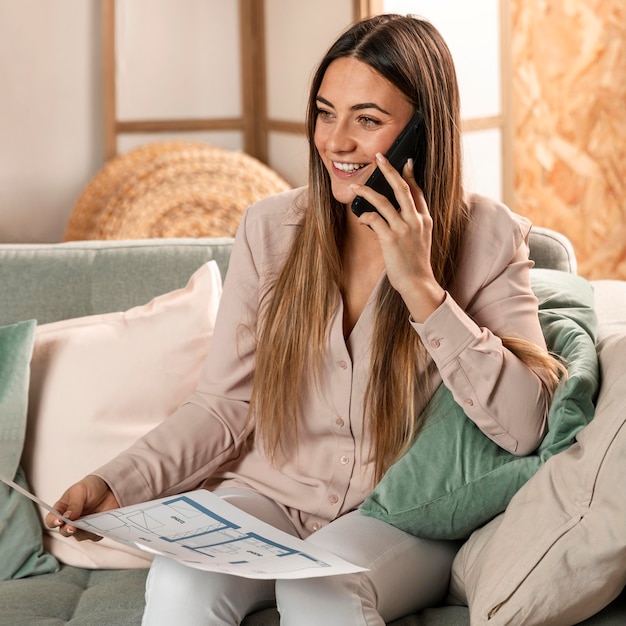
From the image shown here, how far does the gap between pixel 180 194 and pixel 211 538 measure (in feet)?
8.63

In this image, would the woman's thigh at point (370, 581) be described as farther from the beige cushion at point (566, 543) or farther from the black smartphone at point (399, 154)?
the black smartphone at point (399, 154)

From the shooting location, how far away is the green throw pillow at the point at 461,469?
53.2 inches

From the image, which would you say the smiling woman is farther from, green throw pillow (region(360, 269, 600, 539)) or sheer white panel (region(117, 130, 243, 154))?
sheer white panel (region(117, 130, 243, 154))

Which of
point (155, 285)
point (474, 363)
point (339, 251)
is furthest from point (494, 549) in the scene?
point (155, 285)

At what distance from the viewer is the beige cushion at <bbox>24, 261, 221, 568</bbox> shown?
5.37ft

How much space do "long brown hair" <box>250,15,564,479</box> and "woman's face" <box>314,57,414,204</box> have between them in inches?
0.7

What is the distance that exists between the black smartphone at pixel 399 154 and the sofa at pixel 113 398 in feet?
1.29

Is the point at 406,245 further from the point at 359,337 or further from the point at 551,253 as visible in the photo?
the point at 551,253

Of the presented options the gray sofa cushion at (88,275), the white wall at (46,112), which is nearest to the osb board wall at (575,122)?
the white wall at (46,112)

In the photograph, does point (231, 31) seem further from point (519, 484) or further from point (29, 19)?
point (519, 484)

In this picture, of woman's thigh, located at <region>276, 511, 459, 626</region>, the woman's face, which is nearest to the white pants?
woman's thigh, located at <region>276, 511, 459, 626</region>

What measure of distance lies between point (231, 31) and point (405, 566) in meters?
3.17

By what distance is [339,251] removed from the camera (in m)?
1.61

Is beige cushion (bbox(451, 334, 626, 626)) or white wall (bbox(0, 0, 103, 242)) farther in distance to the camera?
white wall (bbox(0, 0, 103, 242))
